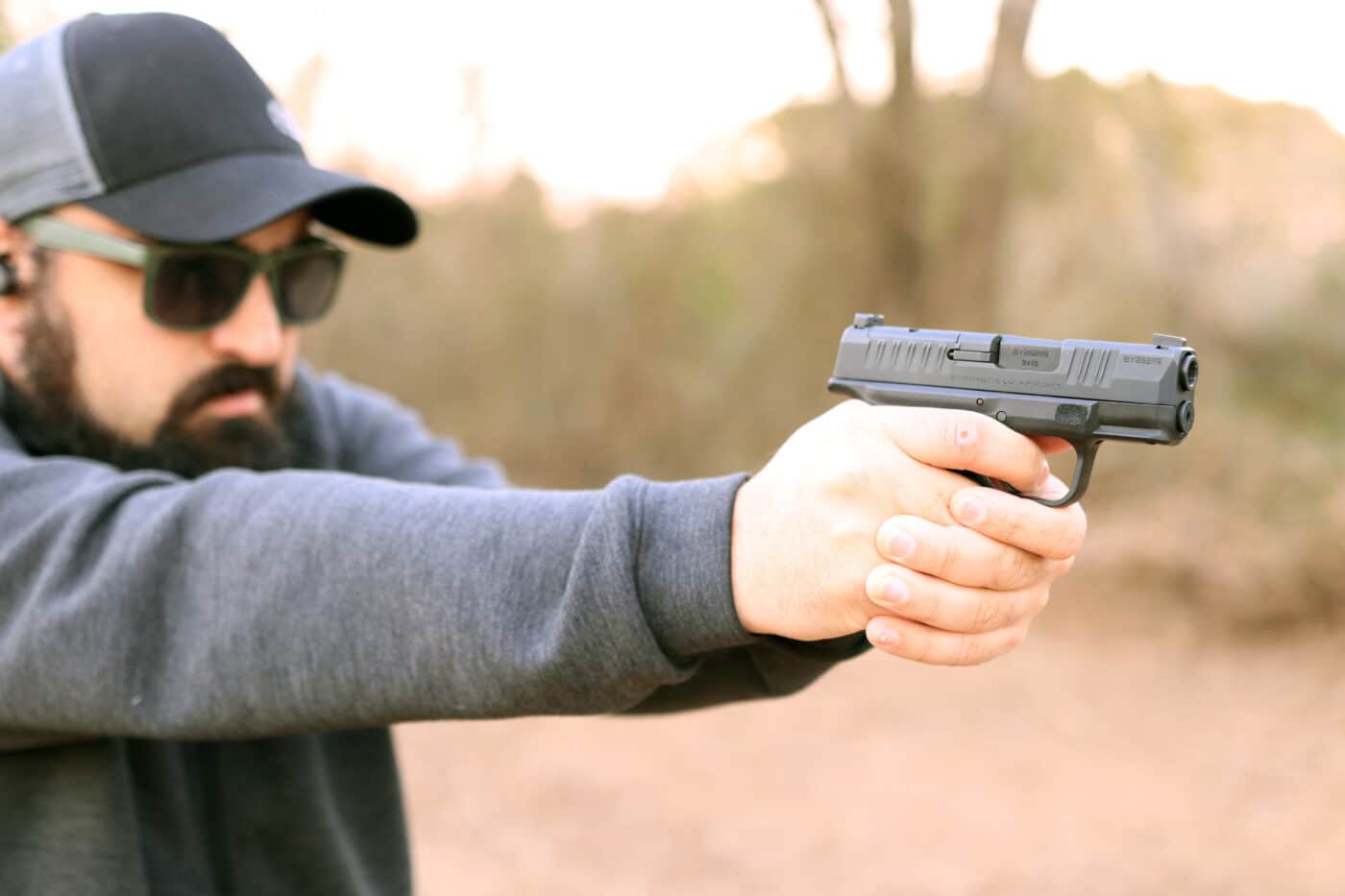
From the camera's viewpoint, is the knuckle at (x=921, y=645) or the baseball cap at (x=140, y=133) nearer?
the knuckle at (x=921, y=645)

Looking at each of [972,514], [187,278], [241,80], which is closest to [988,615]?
[972,514]

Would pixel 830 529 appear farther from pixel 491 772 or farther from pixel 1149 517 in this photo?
pixel 1149 517

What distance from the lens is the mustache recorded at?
6.60 ft

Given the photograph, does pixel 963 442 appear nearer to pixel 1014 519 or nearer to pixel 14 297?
pixel 1014 519

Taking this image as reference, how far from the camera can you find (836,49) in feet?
25.7

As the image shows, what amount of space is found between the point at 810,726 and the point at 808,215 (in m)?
4.22

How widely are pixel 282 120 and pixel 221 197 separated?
0.29m

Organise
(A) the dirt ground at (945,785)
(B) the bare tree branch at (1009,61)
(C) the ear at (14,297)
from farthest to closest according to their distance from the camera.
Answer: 1. (B) the bare tree branch at (1009,61)
2. (A) the dirt ground at (945,785)
3. (C) the ear at (14,297)

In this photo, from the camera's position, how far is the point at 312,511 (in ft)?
4.71

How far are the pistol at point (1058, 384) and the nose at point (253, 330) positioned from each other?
1.14m

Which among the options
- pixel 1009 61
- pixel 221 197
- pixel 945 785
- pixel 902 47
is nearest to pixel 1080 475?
pixel 221 197

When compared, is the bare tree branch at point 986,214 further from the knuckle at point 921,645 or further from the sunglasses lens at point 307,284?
the knuckle at point 921,645

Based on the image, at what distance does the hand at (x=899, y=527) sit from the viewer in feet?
4.14

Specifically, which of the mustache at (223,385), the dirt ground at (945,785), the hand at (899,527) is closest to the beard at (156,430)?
the mustache at (223,385)
